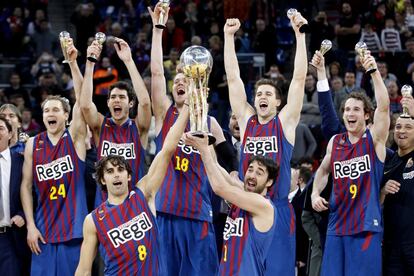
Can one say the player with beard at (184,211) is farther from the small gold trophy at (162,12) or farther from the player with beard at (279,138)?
the player with beard at (279,138)

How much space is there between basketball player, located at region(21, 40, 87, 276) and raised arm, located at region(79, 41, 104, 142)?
0.09m

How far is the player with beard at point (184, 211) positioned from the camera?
9.28m

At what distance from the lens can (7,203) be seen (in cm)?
961

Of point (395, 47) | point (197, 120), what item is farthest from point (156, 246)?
point (395, 47)

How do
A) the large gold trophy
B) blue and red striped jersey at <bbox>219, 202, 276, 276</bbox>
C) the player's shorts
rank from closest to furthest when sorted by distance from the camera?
the large gold trophy
blue and red striped jersey at <bbox>219, 202, 276, 276</bbox>
the player's shorts

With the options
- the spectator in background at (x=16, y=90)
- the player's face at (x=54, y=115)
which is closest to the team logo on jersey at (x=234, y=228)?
the player's face at (x=54, y=115)

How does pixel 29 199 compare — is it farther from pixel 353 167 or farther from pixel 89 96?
pixel 353 167

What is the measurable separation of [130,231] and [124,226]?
2.5 inches

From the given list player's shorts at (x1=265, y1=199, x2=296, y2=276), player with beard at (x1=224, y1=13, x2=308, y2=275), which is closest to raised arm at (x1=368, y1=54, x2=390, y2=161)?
player with beard at (x1=224, y1=13, x2=308, y2=275)

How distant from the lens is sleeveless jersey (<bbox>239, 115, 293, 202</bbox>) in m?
8.98

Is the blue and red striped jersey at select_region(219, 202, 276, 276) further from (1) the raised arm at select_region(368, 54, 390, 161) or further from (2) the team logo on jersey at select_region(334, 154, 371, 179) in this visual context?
(1) the raised arm at select_region(368, 54, 390, 161)

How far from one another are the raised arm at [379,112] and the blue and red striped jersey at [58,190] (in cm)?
279

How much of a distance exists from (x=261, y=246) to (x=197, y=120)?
1194 mm

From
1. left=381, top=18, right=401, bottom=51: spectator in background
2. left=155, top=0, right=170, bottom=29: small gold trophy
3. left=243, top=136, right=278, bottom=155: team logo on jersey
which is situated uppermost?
left=381, top=18, right=401, bottom=51: spectator in background
